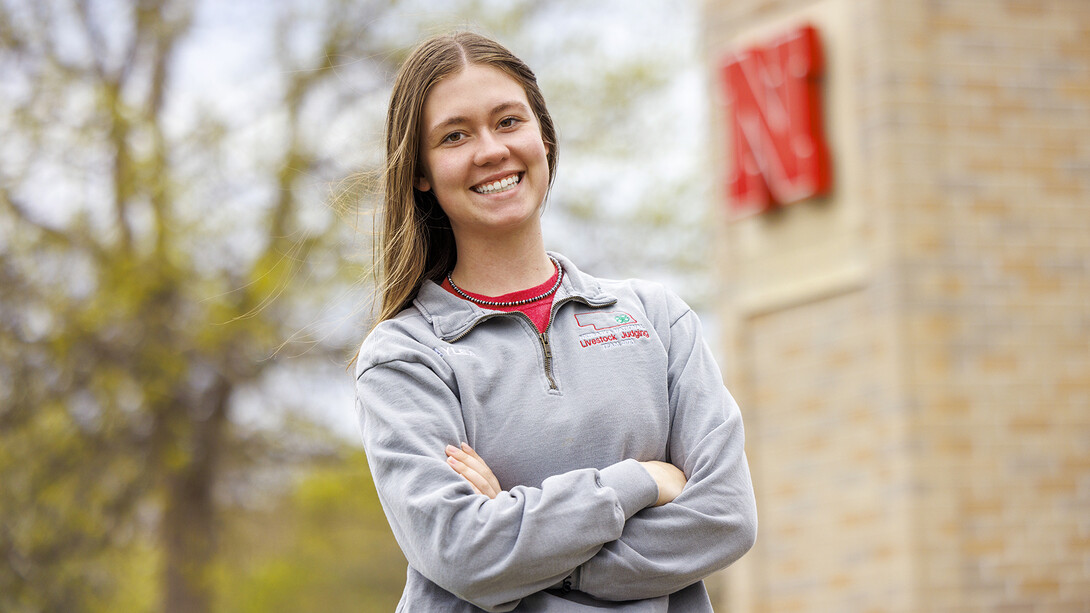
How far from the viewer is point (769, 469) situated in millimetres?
9070

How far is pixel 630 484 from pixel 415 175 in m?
0.73

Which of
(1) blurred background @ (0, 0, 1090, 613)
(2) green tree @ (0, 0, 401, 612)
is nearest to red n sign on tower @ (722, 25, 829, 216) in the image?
(1) blurred background @ (0, 0, 1090, 613)

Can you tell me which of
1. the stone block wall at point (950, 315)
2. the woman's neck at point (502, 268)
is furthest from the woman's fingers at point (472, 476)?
the stone block wall at point (950, 315)

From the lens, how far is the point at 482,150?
8.24 ft

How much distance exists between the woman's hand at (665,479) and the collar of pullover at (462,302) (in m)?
0.33

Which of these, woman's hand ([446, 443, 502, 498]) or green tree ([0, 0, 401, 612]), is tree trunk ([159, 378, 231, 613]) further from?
woman's hand ([446, 443, 502, 498])

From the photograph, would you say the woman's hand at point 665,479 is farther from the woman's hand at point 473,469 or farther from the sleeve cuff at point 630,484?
the woman's hand at point 473,469

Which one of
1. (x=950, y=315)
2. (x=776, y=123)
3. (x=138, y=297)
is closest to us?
(x=950, y=315)

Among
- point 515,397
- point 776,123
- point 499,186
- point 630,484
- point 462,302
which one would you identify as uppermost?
point 499,186

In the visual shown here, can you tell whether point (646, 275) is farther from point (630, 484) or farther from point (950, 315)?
point (630, 484)

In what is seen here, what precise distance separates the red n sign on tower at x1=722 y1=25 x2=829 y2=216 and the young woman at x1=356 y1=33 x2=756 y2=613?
244 inches

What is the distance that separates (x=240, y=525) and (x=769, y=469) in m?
7.59

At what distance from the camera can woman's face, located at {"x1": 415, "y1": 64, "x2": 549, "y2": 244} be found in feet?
8.32

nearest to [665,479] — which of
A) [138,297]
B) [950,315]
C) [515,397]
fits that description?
[515,397]
